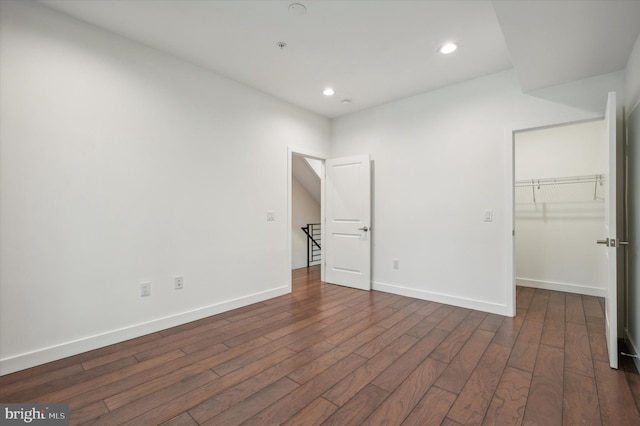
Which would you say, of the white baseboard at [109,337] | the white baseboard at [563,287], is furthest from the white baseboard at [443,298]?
the white baseboard at [109,337]

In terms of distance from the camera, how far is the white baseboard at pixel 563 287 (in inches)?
149

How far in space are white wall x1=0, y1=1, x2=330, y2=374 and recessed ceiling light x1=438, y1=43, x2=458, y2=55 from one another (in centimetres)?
217

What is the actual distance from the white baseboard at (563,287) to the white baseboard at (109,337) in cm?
397

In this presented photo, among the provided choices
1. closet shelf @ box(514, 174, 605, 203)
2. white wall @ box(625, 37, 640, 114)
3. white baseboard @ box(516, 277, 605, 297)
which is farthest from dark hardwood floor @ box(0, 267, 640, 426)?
white wall @ box(625, 37, 640, 114)

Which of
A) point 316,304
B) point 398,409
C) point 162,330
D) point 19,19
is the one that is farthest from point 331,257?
point 19,19

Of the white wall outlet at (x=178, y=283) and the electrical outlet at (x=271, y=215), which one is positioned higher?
the electrical outlet at (x=271, y=215)

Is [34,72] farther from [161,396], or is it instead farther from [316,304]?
[316,304]

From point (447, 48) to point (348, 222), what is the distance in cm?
249

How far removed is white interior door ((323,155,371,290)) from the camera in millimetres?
4160

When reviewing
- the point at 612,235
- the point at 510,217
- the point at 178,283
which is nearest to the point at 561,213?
the point at 510,217

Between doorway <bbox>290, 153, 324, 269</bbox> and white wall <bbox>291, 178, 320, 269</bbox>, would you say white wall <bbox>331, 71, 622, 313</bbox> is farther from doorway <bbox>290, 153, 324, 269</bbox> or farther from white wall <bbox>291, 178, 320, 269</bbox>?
white wall <bbox>291, 178, 320, 269</bbox>

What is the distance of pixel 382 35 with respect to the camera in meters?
2.51

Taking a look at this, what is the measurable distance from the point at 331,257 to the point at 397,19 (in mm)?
3235

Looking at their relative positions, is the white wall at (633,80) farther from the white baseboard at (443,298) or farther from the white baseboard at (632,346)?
the white baseboard at (443,298)
